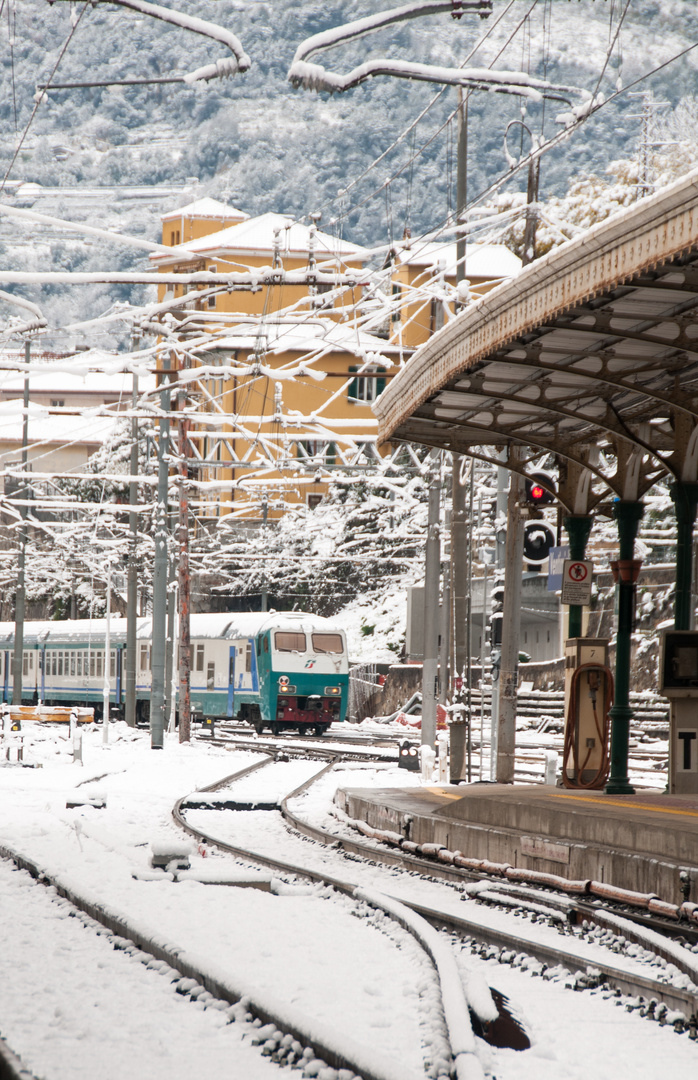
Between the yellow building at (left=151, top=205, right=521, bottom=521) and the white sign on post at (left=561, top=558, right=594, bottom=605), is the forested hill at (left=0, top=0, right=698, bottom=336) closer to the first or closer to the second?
the yellow building at (left=151, top=205, right=521, bottom=521)

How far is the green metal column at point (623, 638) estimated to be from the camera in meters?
14.8

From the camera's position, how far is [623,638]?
14.8m

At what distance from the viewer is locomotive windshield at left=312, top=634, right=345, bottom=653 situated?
36.4 meters

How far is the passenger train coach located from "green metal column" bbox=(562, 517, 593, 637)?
57.4 feet

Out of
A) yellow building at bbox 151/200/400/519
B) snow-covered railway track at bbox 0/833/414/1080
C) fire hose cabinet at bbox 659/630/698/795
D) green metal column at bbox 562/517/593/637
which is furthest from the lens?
yellow building at bbox 151/200/400/519

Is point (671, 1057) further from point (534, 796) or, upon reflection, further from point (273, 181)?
point (273, 181)

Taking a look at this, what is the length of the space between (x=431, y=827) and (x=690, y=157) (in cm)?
3679

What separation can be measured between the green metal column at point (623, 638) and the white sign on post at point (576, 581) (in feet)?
2.04

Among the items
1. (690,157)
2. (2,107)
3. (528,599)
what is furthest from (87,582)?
(2,107)

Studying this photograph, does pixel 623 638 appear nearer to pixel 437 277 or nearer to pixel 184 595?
pixel 437 277

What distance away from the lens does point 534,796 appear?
13227mm

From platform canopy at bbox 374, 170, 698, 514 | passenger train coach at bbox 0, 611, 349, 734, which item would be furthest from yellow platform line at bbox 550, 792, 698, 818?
passenger train coach at bbox 0, 611, 349, 734

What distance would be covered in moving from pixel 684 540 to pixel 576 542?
2.38m

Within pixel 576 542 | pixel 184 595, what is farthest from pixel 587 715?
pixel 184 595
